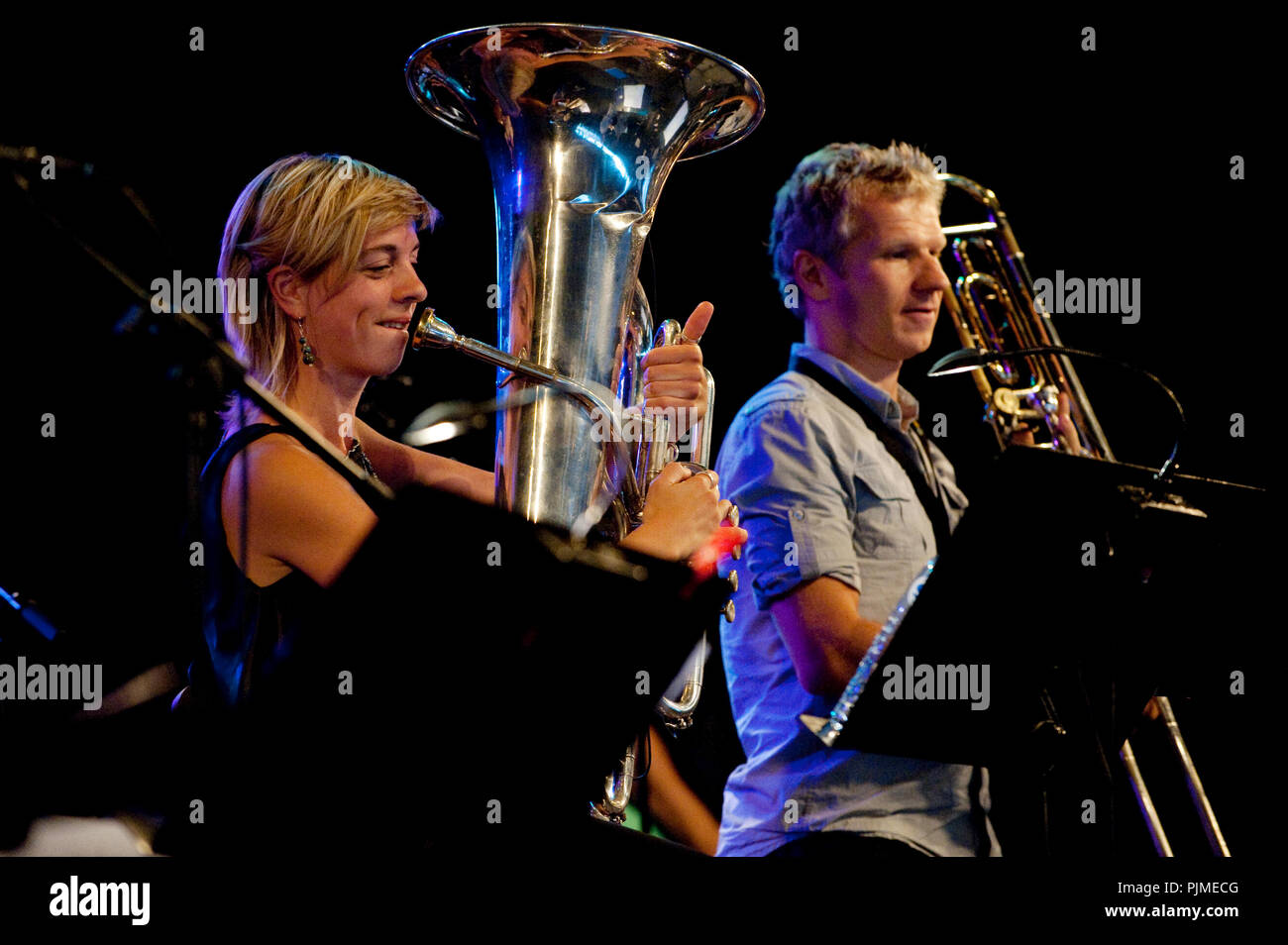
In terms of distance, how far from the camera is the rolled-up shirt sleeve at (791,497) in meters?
2.32

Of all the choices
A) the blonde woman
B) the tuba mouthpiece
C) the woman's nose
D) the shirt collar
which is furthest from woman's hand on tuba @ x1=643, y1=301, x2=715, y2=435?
the shirt collar

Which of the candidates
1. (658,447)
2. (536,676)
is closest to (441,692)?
(536,676)

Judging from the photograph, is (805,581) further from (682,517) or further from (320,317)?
(320,317)

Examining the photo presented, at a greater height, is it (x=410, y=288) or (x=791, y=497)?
(x=410, y=288)

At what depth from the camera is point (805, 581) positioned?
2299 mm

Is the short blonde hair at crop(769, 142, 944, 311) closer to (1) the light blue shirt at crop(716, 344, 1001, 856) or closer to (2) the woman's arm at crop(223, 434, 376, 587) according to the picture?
(1) the light blue shirt at crop(716, 344, 1001, 856)

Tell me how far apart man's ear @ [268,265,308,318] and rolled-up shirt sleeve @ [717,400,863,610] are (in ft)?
3.20

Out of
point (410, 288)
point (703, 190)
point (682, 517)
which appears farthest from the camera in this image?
point (703, 190)


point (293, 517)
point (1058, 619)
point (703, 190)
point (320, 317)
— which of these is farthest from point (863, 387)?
point (703, 190)

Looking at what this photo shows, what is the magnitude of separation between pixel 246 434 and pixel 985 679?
4.24ft

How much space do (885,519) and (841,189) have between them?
89 centimetres

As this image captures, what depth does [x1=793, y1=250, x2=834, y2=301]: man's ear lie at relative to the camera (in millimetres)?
2881

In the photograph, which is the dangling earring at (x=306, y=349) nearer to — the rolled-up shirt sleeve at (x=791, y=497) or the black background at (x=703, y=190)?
A: the black background at (x=703, y=190)

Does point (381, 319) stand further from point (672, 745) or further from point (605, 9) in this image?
point (672, 745)
